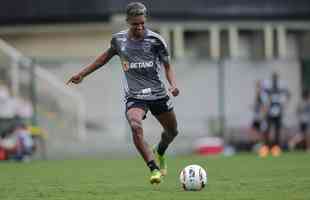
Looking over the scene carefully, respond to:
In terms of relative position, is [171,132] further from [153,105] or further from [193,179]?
[193,179]

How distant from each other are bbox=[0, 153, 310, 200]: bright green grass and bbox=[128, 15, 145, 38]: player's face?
2013mm

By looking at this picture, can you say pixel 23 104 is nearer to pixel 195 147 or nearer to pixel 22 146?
pixel 22 146

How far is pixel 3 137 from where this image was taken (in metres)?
28.1

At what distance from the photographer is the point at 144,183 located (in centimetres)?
1512

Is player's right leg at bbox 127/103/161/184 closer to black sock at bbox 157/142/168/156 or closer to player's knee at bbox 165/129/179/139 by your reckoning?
player's knee at bbox 165/129/179/139

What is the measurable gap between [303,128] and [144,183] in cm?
1740

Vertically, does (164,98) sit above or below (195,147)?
above

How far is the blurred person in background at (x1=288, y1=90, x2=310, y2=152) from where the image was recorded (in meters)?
31.9

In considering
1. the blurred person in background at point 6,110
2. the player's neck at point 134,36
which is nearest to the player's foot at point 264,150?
the blurred person in background at point 6,110

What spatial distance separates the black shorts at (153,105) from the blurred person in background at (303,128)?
682 inches

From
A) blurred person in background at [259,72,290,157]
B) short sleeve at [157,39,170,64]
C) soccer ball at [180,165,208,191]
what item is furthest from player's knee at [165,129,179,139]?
blurred person in background at [259,72,290,157]

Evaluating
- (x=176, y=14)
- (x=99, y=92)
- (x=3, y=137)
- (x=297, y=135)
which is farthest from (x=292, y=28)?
(x=3, y=137)

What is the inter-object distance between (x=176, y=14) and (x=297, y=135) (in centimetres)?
726

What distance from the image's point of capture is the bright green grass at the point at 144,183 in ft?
41.3
